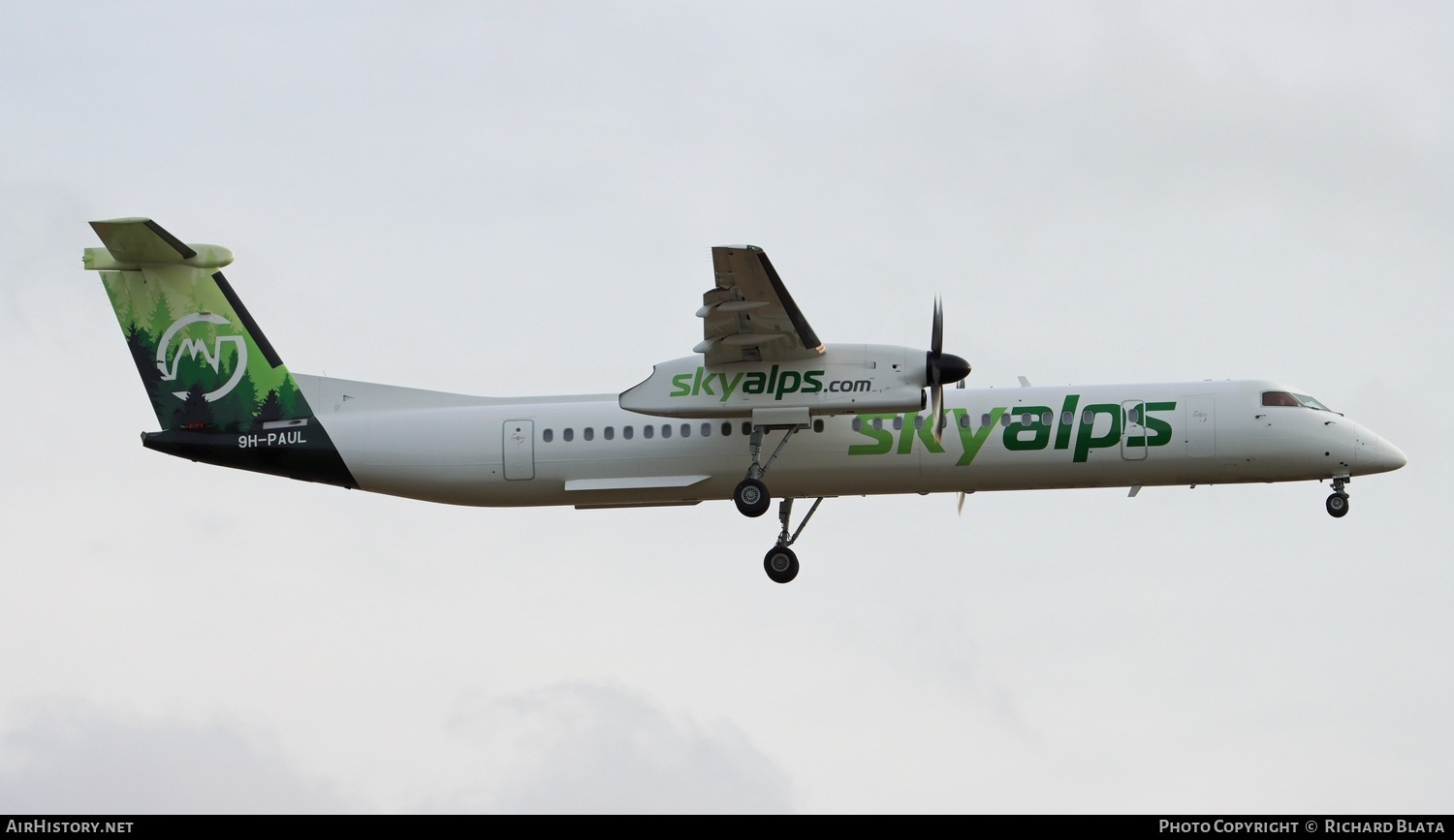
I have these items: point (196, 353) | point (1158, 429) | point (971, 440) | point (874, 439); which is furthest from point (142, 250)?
point (1158, 429)

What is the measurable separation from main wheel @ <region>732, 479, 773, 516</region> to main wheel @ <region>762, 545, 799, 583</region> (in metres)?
1.68

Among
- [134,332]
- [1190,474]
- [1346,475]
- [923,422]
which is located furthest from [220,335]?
[1346,475]

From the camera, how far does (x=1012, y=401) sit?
86.3ft

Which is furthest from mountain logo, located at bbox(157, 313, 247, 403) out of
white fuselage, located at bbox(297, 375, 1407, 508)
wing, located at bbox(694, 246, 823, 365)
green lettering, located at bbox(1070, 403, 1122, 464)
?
green lettering, located at bbox(1070, 403, 1122, 464)

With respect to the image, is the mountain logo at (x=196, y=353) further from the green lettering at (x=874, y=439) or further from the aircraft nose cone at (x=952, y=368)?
the aircraft nose cone at (x=952, y=368)

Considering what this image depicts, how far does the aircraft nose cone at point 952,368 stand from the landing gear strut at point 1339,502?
19.9ft

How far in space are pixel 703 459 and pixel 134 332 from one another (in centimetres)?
957

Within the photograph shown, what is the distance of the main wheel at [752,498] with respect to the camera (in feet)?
84.7

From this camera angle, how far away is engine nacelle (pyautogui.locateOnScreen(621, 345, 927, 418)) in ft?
82.6

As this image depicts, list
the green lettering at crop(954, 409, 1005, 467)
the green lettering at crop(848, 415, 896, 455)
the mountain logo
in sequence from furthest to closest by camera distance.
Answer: the mountain logo < the green lettering at crop(848, 415, 896, 455) < the green lettering at crop(954, 409, 1005, 467)

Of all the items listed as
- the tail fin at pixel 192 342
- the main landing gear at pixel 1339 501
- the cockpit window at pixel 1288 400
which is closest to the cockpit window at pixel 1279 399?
the cockpit window at pixel 1288 400

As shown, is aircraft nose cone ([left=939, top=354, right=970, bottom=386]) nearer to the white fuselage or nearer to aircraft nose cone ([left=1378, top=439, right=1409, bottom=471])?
the white fuselage
